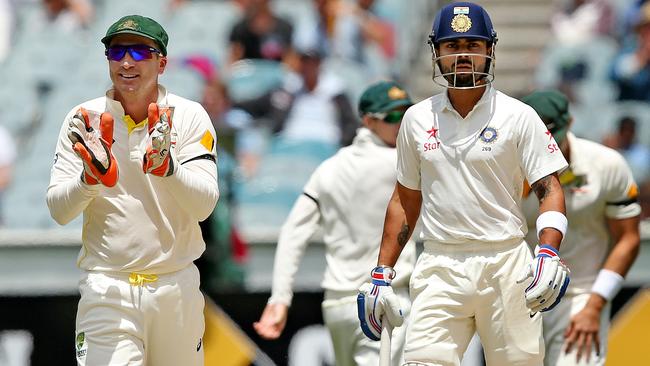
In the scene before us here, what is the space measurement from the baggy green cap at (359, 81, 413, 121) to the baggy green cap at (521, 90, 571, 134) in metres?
0.67

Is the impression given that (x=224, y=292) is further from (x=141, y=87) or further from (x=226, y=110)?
(x=226, y=110)

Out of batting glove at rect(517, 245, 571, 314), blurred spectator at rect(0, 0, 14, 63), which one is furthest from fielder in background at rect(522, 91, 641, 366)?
blurred spectator at rect(0, 0, 14, 63)

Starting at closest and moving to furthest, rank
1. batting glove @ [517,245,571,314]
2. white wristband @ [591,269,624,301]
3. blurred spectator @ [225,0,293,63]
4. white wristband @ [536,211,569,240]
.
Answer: batting glove @ [517,245,571,314]
white wristband @ [536,211,569,240]
white wristband @ [591,269,624,301]
blurred spectator @ [225,0,293,63]

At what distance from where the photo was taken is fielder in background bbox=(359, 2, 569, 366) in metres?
4.91

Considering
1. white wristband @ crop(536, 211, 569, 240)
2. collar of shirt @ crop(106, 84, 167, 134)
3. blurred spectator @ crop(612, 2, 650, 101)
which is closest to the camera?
white wristband @ crop(536, 211, 569, 240)

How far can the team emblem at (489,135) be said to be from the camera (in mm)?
4910

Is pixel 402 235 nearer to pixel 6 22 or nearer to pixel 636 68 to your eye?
pixel 636 68

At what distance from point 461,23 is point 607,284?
6.32 ft

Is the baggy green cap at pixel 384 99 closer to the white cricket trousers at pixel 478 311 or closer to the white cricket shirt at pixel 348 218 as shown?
the white cricket shirt at pixel 348 218

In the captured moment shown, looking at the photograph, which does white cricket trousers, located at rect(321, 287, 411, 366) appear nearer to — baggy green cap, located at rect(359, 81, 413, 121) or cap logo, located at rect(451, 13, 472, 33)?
baggy green cap, located at rect(359, 81, 413, 121)

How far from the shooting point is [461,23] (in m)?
4.98

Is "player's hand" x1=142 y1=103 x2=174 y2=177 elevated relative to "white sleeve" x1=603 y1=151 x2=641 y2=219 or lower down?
elevated

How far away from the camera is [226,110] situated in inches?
490

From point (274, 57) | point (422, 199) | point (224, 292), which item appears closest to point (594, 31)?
point (274, 57)
